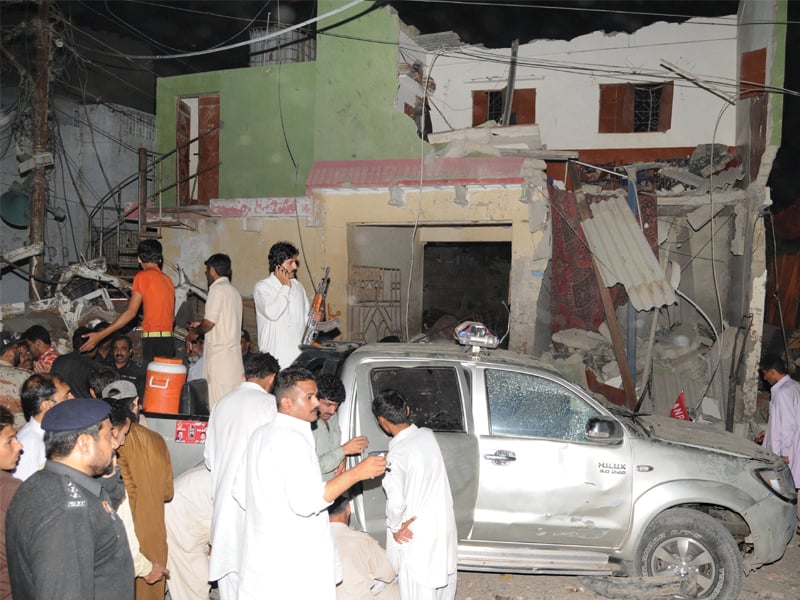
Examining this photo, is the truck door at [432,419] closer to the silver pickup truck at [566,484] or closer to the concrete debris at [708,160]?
the silver pickup truck at [566,484]

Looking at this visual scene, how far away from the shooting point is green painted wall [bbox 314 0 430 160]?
12195 mm

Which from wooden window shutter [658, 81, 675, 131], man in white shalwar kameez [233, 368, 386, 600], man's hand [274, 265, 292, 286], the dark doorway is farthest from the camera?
the dark doorway

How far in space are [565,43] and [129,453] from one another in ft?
48.2

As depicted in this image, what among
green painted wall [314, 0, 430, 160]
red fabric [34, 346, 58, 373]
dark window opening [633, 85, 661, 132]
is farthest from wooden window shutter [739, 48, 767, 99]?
red fabric [34, 346, 58, 373]

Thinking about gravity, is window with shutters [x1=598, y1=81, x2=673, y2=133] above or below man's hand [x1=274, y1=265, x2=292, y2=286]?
above

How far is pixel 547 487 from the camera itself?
16.2 ft

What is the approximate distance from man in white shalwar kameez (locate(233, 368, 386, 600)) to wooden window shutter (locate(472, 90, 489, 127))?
13.9m

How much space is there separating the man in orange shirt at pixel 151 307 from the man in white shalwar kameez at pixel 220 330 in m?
0.61

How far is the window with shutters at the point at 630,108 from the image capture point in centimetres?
1531

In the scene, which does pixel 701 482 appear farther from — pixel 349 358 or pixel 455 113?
pixel 455 113

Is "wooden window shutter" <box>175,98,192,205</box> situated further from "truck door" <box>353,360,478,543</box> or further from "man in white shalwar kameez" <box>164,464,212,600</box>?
"man in white shalwar kameez" <box>164,464,212,600</box>

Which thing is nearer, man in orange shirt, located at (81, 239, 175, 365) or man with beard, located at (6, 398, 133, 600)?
man with beard, located at (6, 398, 133, 600)

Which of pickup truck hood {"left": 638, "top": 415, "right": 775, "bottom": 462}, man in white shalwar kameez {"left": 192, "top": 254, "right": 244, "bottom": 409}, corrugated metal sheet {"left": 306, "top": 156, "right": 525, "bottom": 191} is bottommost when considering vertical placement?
pickup truck hood {"left": 638, "top": 415, "right": 775, "bottom": 462}

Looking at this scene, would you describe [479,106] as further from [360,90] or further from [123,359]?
[123,359]
